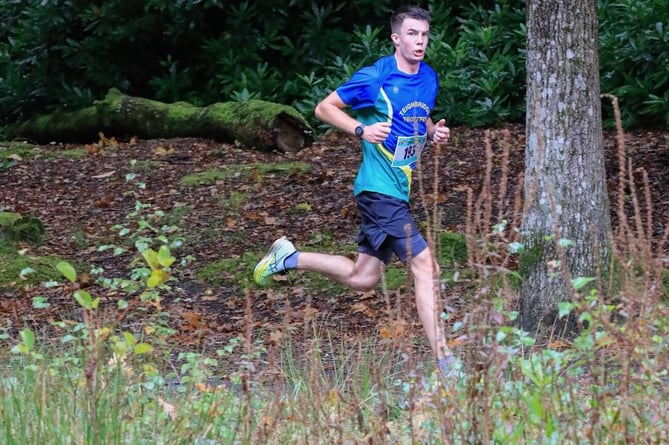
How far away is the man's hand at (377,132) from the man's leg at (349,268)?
809 mm

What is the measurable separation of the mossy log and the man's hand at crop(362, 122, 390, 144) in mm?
6189

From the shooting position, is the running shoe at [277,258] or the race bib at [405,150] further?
the running shoe at [277,258]

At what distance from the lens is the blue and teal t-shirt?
5.54 metres

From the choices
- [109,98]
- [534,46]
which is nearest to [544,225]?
[534,46]

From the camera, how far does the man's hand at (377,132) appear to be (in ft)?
17.6

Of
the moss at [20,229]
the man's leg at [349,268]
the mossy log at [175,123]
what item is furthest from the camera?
the mossy log at [175,123]

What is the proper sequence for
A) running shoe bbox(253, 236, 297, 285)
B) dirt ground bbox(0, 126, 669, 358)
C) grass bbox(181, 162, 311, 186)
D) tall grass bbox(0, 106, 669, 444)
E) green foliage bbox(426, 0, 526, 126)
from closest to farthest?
tall grass bbox(0, 106, 669, 444) < running shoe bbox(253, 236, 297, 285) < dirt ground bbox(0, 126, 669, 358) < grass bbox(181, 162, 311, 186) < green foliage bbox(426, 0, 526, 126)

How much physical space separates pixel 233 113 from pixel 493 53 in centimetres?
355

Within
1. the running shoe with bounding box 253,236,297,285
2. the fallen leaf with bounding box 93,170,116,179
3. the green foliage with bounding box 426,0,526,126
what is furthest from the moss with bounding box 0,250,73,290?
the green foliage with bounding box 426,0,526,126

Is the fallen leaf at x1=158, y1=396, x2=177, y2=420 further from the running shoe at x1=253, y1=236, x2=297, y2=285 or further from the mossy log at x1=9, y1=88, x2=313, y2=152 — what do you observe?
the mossy log at x1=9, y1=88, x2=313, y2=152

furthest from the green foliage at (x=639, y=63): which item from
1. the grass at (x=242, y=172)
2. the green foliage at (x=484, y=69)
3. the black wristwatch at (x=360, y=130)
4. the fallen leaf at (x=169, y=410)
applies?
the fallen leaf at (x=169, y=410)

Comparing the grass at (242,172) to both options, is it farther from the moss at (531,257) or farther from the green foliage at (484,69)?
the moss at (531,257)

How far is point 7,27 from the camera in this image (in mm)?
16578

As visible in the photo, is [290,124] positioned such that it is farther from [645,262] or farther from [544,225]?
[645,262]
